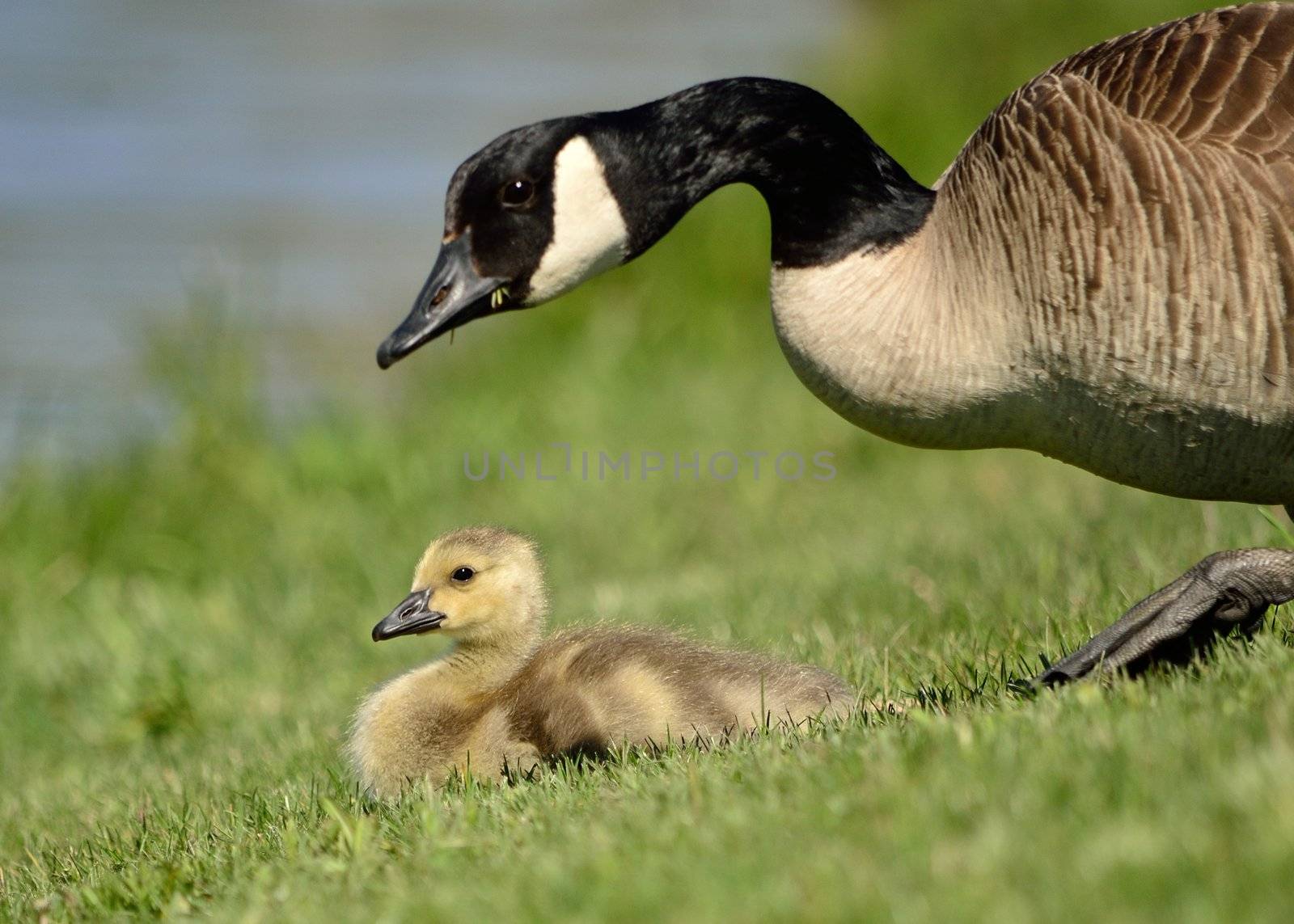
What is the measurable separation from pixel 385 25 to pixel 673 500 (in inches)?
866

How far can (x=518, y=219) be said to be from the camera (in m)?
4.73

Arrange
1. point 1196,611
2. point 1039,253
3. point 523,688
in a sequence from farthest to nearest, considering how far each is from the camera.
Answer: point 523,688, point 1039,253, point 1196,611

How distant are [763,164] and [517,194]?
0.74 m

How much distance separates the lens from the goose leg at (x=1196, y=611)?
3.92 m

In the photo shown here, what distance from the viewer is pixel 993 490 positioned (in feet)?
30.9

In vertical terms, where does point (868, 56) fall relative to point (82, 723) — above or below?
above

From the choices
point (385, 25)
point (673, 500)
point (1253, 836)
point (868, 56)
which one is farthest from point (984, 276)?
point (385, 25)

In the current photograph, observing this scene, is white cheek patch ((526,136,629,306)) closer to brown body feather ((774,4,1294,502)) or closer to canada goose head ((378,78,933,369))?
canada goose head ((378,78,933,369))

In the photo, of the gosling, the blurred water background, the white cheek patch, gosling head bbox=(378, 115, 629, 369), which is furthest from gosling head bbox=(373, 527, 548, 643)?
the blurred water background

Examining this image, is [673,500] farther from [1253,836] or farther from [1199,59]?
[1253,836]

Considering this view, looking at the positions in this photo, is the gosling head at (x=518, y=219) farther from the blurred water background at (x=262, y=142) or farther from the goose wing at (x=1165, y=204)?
the blurred water background at (x=262, y=142)

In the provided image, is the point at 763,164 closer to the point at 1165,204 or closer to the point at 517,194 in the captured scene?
the point at 517,194

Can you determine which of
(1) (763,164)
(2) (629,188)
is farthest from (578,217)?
(1) (763,164)

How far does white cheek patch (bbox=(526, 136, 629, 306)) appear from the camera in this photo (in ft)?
15.5
